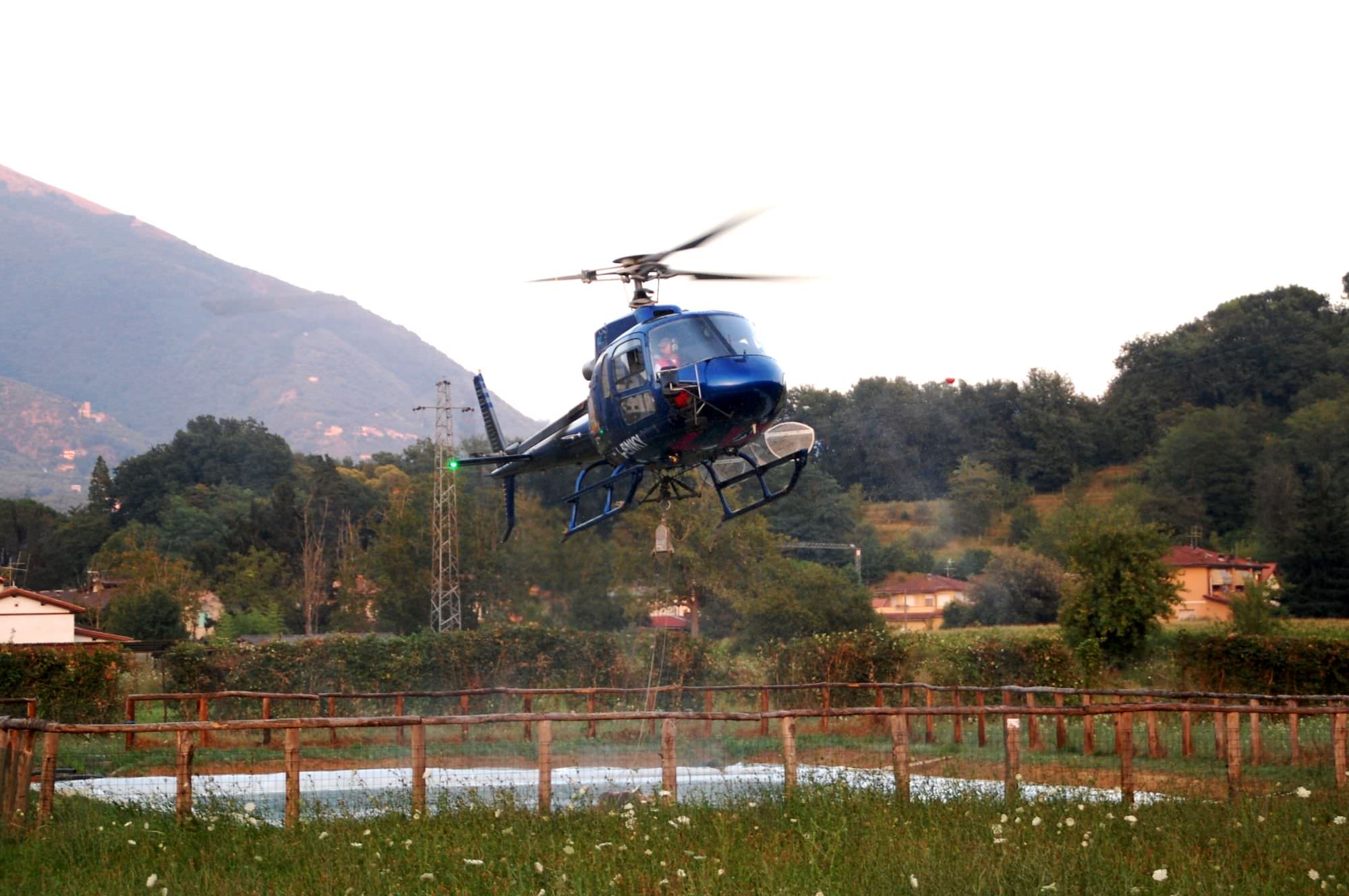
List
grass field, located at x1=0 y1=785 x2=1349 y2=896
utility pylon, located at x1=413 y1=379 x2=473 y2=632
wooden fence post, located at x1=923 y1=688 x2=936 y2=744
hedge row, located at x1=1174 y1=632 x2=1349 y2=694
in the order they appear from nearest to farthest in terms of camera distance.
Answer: grass field, located at x1=0 y1=785 x2=1349 y2=896 < wooden fence post, located at x1=923 y1=688 x2=936 y2=744 < hedge row, located at x1=1174 y1=632 x2=1349 y2=694 < utility pylon, located at x1=413 y1=379 x2=473 y2=632

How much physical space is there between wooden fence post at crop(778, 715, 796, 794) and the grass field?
12.8 inches

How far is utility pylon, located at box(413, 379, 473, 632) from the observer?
152 ft

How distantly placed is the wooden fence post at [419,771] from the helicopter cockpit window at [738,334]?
6.81 m

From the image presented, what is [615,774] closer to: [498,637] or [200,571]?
[498,637]

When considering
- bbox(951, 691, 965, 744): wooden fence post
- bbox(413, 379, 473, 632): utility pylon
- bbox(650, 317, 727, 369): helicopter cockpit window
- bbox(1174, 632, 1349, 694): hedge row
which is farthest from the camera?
bbox(413, 379, 473, 632): utility pylon

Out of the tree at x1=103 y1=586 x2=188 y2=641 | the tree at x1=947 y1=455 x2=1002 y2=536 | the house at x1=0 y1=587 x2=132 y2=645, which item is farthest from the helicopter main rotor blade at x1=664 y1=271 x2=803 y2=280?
the tree at x1=947 y1=455 x2=1002 y2=536

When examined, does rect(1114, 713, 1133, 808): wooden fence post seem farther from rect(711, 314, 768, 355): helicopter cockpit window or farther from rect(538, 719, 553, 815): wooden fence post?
rect(711, 314, 768, 355): helicopter cockpit window

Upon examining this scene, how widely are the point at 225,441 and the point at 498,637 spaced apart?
81.7m

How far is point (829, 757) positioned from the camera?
19906 millimetres

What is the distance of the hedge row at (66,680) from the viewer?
996 inches

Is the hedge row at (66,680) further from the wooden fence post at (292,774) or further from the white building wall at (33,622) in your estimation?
the wooden fence post at (292,774)

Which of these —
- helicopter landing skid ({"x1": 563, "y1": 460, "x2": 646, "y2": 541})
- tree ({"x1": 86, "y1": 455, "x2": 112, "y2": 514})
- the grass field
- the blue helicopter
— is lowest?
the grass field

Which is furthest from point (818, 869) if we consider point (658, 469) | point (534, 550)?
point (534, 550)

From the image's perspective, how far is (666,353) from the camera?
15930 millimetres
